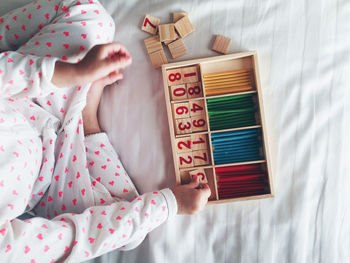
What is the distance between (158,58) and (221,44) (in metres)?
0.17

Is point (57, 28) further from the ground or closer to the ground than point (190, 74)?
further from the ground

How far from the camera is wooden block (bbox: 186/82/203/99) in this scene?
0.85 metres

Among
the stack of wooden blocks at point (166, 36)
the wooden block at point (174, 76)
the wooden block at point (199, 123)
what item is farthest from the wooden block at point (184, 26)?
the wooden block at point (199, 123)

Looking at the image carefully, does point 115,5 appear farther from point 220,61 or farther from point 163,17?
point 220,61

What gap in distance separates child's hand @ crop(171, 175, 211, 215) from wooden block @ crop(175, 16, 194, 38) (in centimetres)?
40

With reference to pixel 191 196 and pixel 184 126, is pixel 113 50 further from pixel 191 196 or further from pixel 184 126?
pixel 191 196

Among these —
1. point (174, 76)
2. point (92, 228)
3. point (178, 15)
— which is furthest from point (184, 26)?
point (92, 228)

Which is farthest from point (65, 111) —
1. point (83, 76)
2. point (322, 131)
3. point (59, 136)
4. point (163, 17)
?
point (322, 131)

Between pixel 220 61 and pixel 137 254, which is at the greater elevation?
pixel 220 61

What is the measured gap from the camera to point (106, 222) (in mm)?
747

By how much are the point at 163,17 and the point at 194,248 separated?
631 millimetres

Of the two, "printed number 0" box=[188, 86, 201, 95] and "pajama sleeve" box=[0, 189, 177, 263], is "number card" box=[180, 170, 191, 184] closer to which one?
"pajama sleeve" box=[0, 189, 177, 263]

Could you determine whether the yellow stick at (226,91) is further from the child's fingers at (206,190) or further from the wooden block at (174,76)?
the child's fingers at (206,190)

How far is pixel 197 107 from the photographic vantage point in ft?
2.77
